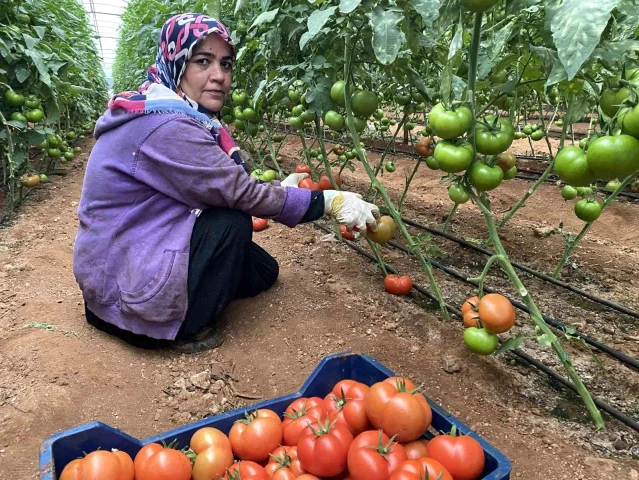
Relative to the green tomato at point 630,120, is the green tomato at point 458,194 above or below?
below

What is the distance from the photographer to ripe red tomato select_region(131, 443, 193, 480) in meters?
1.12

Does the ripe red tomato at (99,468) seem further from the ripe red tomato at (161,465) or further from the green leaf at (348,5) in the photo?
the green leaf at (348,5)

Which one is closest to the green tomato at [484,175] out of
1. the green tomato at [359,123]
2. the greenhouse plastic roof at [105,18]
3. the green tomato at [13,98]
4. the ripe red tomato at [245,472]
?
the green tomato at [359,123]

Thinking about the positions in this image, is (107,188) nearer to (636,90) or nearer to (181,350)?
(181,350)

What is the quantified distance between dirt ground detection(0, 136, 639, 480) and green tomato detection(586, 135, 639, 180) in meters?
0.91

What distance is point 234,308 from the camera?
2.33 m

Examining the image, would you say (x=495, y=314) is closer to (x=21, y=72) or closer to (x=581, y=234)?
(x=581, y=234)

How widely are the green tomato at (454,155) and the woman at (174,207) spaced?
0.64 m

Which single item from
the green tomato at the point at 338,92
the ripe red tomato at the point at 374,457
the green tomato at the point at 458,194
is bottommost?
Answer: the ripe red tomato at the point at 374,457

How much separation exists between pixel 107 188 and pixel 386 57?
120 cm

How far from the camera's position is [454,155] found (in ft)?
4.28

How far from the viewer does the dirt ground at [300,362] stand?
1.54 metres

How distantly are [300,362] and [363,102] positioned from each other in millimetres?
1024

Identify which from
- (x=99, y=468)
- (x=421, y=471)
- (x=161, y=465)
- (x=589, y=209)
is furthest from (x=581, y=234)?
(x=99, y=468)
